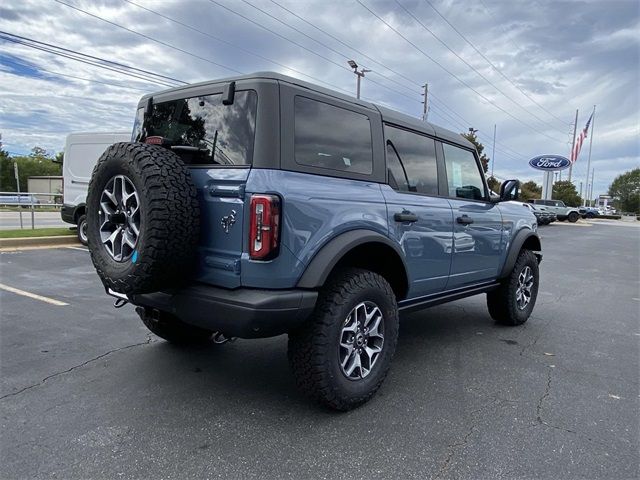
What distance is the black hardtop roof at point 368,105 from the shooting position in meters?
2.81

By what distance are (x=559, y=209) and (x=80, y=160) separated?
3429 centimetres

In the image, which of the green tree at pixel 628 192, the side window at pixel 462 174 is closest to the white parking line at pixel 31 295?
the side window at pixel 462 174

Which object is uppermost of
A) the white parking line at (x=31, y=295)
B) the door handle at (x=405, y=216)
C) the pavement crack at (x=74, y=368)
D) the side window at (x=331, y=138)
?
the side window at (x=331, y=138)

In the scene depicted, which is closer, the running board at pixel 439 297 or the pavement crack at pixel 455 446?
the pavement crack at pixel 455 446

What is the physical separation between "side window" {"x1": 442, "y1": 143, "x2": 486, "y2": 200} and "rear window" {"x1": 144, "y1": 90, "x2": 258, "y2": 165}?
2156 millimetres

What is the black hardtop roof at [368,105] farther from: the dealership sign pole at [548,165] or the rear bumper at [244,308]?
the dealership sign pole at [548,165]

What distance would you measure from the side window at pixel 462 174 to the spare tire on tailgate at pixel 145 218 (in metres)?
2.50

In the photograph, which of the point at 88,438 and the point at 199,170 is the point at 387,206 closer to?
the point at 199,170

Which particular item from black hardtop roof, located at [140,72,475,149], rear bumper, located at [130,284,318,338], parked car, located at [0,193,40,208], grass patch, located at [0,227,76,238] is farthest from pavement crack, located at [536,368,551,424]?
parked car, located at [0,193,40,208]

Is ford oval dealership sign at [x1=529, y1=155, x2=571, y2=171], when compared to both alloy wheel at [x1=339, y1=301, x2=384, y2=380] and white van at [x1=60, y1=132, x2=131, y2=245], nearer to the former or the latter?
white van at [x1=60, y1=132, x2=131, y2=245]

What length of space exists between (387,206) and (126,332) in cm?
283

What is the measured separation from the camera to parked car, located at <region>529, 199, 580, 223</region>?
34.4 meters

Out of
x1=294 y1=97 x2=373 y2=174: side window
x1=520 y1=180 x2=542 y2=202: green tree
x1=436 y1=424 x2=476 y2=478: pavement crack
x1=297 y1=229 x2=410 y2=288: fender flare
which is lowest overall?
x1=436 y1=424 x2=476 y2=478: pavement crack

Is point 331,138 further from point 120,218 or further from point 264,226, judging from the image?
point 120,218
